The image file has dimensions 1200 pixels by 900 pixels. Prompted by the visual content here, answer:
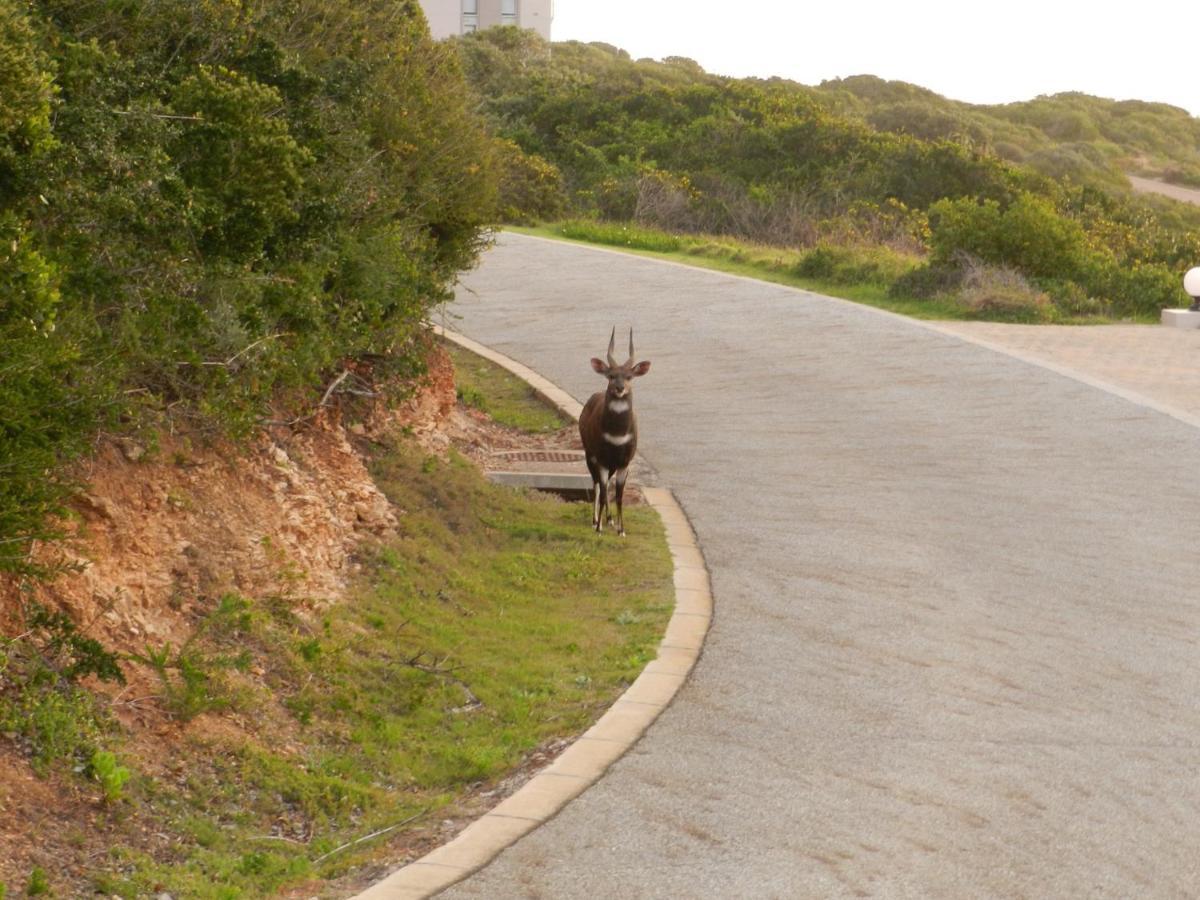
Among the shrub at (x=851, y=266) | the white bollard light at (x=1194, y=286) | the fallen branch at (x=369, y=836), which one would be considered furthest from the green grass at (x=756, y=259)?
the fallen branch at (x=369, y=836)

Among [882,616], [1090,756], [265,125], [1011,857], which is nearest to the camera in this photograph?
[1011,857]

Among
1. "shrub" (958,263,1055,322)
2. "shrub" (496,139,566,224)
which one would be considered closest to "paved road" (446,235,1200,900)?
"shrub" (958,263,1055,322)

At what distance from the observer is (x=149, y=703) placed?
764 cm

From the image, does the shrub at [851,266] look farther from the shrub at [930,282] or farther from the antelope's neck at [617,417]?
the antelope's neck at [617,417]

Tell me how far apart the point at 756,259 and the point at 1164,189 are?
42763 millimetres

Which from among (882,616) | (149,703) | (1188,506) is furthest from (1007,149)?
(149,703)

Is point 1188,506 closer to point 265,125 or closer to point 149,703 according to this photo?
point 265,125

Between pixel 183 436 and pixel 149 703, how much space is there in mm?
2289

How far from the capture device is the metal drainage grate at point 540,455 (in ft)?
55.1

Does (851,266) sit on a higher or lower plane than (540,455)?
higher

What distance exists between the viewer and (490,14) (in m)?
79.9

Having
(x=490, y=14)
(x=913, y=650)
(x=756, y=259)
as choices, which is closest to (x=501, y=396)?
(x=913, y=650)

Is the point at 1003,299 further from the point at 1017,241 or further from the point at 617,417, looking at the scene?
the point at 617,417

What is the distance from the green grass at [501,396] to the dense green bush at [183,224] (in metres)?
5.26
